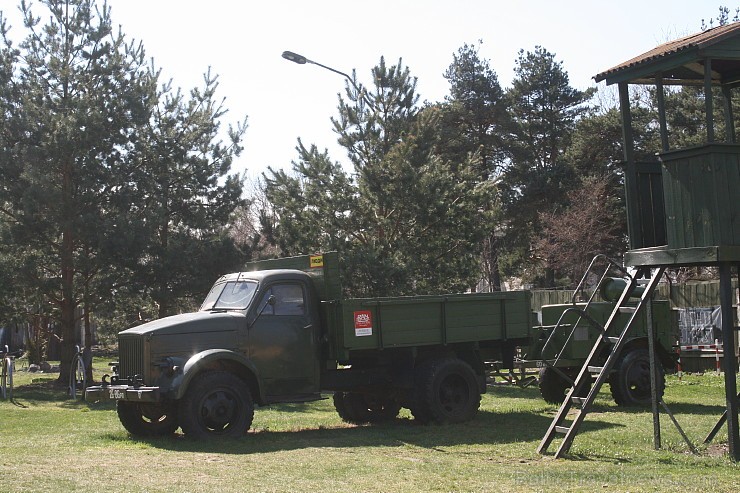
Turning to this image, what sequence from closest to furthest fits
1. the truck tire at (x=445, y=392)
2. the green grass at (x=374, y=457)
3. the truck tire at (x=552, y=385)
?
the green grass at (x=374, y=457) → the truck tire at (x=445, y=392) → the truck tire at (x=552, y=385)

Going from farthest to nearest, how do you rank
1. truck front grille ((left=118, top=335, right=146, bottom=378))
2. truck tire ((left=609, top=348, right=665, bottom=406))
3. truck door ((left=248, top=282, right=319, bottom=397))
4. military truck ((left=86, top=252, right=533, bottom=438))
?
truck tire ((left=609, top=348, right=665, bottom=406))
truck door ((left=248, top=282, right=319, bottom=397))
truck front grille ((left=118, top=335, right=146, bottom=378))
military truck ((left=86, top=252, right=533, bottom=438))

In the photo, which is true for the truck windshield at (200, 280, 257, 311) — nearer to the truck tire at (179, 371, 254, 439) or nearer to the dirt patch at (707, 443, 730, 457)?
the truck tire at (179, 371, 254, 439)

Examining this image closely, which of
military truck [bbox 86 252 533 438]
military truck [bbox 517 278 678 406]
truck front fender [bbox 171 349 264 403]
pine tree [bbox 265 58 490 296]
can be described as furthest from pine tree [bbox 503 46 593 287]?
truck front fender [bbox 171 349 264 403]

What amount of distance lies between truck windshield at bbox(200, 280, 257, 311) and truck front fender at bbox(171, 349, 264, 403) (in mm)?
988

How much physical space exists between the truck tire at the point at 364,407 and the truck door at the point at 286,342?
152 centimetres

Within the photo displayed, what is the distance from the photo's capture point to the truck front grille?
1298cm

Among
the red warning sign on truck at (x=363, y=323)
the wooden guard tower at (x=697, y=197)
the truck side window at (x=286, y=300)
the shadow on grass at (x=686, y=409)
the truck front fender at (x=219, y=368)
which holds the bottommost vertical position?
the shadow on grass at (x=686, y=409)

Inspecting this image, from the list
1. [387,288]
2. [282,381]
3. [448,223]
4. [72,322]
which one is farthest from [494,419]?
[72,322]

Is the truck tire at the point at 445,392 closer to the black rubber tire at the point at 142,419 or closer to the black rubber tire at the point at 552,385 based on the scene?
the black rubber tire at the point at 552,385

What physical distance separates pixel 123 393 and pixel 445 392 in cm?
481

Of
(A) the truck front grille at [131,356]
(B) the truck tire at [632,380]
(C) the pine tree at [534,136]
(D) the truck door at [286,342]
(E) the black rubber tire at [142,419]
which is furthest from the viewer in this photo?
(C) the pine tree at [534,136]

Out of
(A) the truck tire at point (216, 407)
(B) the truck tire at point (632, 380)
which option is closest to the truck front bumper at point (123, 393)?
(A) the truck tire at point (216, 407)

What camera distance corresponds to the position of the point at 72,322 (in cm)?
2403

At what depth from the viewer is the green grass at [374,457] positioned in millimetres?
9000
